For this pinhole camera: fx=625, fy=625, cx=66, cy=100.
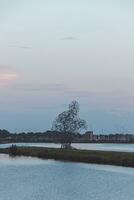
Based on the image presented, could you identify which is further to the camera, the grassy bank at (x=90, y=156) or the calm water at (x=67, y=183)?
the grassy bank at (x=90, y=156)

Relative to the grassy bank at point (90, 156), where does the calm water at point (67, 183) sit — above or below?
below

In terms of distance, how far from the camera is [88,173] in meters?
77.1

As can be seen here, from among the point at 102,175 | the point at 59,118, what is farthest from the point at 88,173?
the point at 59,118

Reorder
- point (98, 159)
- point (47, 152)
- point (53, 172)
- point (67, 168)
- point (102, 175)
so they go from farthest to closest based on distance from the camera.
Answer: point (47, 152) → point (98, 159) → point (67, 168) → point (53, 172) → point (102, 175)

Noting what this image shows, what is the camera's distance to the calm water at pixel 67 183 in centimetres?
5212

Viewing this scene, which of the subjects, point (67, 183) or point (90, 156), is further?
point (90, 156)

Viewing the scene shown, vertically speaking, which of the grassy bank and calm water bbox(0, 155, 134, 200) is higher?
the grassy bank

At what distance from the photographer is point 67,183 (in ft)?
217

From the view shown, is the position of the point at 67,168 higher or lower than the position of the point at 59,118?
lower

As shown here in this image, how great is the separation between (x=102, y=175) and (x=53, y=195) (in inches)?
803

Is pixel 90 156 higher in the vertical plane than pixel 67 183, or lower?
higher

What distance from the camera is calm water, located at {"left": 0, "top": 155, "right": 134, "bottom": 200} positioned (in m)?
52.1

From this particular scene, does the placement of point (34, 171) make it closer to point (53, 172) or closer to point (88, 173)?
point (53, 172)

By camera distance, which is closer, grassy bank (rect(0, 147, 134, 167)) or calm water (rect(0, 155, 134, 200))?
calm water (rect(0, 155, 134, 200))
